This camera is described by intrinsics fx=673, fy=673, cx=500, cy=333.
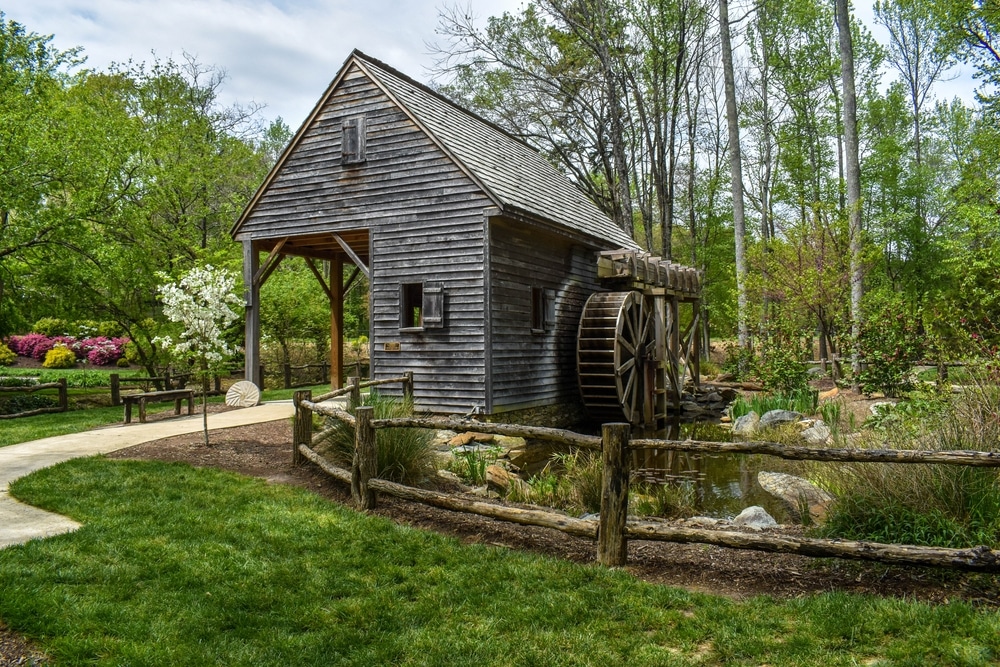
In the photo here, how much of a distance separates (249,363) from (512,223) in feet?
21.6

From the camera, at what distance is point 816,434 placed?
1030cm

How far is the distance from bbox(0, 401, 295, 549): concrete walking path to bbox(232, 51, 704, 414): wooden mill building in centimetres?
200

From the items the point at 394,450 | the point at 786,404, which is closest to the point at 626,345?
the point at 786,404

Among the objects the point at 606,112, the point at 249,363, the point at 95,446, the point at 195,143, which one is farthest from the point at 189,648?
the point at 606,112

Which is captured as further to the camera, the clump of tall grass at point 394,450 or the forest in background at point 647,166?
the forest in background at point 647,166

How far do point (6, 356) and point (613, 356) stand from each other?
1053 inches

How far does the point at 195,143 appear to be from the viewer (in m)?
21.7

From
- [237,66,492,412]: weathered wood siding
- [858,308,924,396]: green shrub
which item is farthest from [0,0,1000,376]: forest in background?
[237,66,492,412]: weathered wood siding

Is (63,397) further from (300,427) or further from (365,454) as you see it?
(365,454)

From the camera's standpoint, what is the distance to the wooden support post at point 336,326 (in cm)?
1573

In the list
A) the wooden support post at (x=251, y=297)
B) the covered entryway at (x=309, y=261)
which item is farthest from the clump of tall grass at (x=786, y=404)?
the wooden support post at (x=251, y=297)

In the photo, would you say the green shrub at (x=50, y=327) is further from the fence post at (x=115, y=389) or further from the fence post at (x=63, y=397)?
the fence post at (x=63, y=397)

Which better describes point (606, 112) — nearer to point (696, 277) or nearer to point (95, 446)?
point (696, 277)

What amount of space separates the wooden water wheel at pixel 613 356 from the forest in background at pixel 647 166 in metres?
3.47
